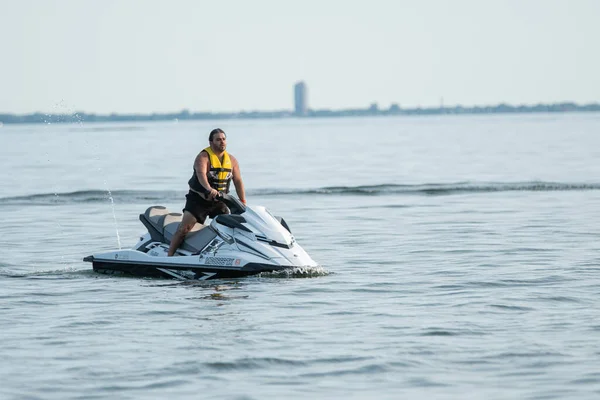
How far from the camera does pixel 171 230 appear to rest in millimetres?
15469

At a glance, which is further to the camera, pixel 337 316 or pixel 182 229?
pixel 182 229

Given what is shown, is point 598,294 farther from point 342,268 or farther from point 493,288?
point 342,268

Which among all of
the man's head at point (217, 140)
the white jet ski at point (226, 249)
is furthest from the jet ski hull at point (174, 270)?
the man's head at point (217, 140)

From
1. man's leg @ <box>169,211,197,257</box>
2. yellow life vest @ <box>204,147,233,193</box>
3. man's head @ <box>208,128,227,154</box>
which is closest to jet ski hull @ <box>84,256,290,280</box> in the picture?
man's leg @ <box>169,211,197,257</box>

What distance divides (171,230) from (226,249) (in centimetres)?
106

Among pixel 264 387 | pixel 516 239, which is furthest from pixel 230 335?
pixel 516 239

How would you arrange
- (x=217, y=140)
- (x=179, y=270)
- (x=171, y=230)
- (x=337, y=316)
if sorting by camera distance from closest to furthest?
(x=337, y=316), (x=217, y=140), (x=179, y=270), (x=171, y=230)

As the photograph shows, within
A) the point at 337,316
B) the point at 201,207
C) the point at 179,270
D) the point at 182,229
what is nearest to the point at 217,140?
the point at 201,207

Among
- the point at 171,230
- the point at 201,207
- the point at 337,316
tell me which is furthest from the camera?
the point at 171,230

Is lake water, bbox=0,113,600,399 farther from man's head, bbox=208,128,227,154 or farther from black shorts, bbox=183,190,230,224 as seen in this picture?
man's head, bbox=208,128,227,154

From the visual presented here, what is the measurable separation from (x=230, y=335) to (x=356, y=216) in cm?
1517

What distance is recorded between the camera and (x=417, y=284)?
1475 centimetres

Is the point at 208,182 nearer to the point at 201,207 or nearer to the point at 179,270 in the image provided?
the point at 201,207

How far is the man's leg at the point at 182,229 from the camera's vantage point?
15023mm
